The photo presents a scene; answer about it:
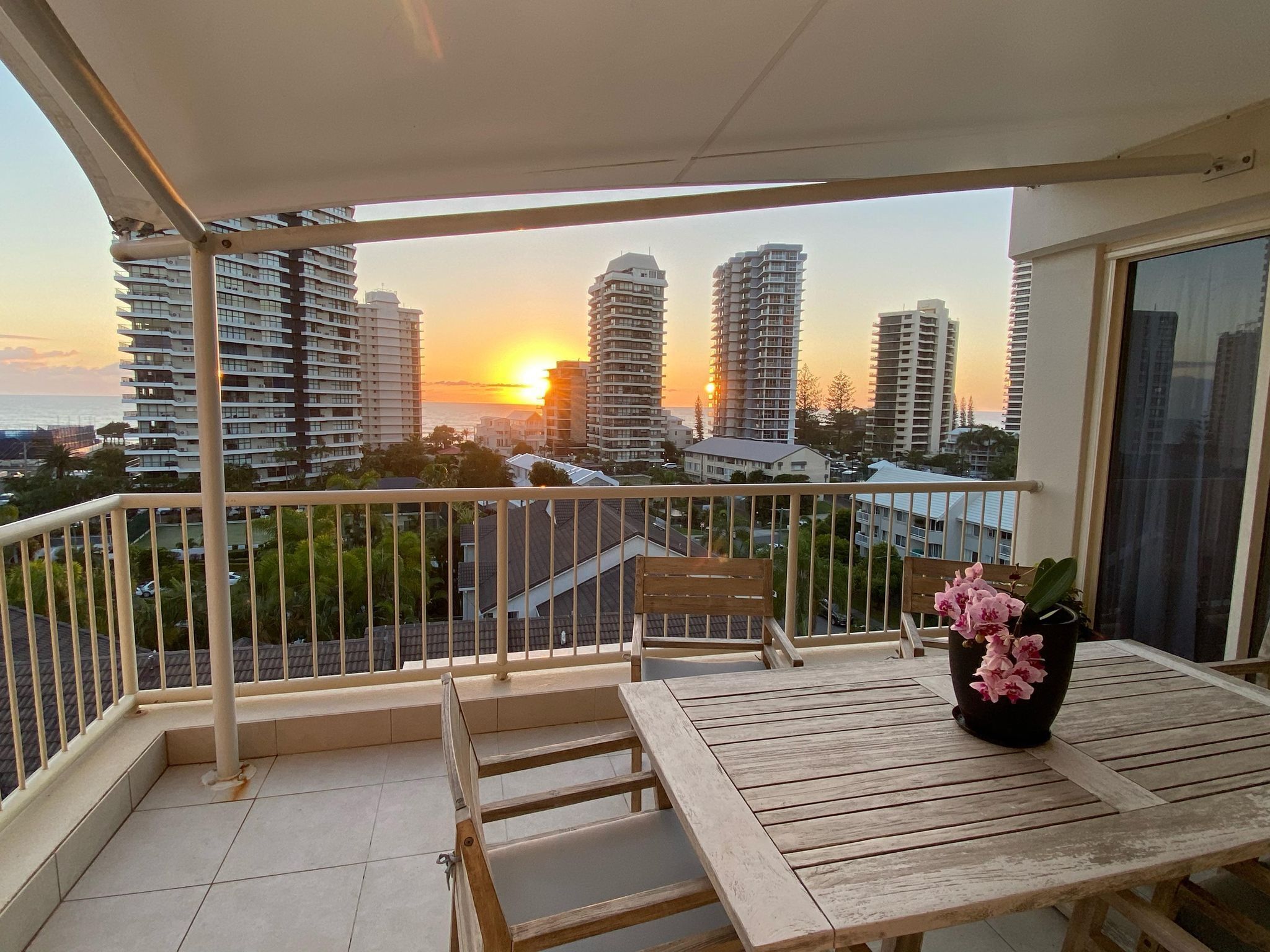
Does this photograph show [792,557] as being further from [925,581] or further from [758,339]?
[758,339]

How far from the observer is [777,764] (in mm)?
1435

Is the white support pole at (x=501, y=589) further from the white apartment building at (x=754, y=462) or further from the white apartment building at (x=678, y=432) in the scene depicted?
the white apartment building at (x=678, y=432)

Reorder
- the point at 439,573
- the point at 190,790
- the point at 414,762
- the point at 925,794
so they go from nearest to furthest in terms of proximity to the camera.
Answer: the point at 925,794 → the point at 190,790 → the point at 414,762 → the point at 439,573

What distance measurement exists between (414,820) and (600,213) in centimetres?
241

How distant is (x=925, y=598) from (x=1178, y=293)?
85.9 inches

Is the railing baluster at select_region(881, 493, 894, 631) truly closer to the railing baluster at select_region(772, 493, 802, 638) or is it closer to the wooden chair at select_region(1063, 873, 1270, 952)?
the railing baluster at select_region(772, 493, 802, 638)

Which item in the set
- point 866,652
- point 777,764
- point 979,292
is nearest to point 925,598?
point 866,652

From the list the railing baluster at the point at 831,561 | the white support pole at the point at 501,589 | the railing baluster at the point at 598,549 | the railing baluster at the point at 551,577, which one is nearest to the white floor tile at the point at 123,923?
the white support pole at the point at 501,589

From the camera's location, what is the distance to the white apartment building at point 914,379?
4.49m

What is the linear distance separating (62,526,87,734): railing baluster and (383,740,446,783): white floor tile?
1.18 metres

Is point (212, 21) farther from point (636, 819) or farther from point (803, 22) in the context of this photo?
point (636, 819)

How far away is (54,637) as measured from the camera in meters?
2.42

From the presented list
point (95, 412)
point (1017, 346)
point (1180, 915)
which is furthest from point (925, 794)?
point (95, 412)

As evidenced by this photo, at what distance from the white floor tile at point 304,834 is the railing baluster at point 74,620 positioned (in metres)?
0.78
